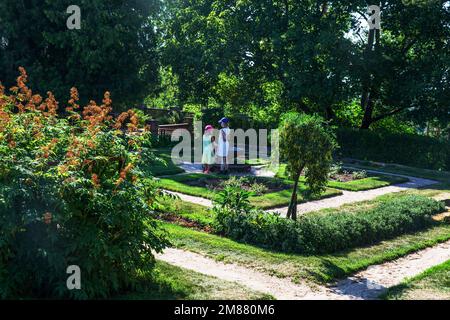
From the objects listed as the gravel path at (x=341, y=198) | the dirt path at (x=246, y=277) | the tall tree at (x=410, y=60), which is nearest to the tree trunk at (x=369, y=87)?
the tall tree at (x=410, y=60)

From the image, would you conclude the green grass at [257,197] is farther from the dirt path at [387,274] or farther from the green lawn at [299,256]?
the dirt path at [387,274]

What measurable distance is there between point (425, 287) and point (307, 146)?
3.44 metres

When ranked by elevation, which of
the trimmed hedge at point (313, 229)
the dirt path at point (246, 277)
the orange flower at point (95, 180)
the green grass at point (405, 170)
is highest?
the orange flower at point (95, 180)

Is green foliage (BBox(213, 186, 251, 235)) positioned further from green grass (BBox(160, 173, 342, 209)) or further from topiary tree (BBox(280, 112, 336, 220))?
green grass (BBox(160, 173, 342, 209))

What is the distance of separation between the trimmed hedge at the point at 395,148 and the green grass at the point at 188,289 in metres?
17.7

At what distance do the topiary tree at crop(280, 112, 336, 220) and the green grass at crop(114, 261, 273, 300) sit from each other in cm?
354

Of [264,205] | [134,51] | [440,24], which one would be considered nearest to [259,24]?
[134,51]

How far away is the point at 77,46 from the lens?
817 inches

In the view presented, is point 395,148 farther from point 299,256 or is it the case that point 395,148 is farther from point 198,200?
point 299,256

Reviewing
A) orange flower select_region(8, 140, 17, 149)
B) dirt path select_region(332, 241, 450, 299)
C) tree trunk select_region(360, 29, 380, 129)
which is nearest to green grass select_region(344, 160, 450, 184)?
tree trunk select_region(360, 29, 380, 129)

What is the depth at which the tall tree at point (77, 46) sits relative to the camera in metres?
21.0
